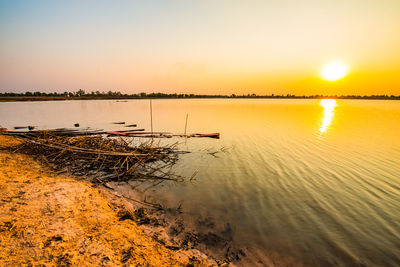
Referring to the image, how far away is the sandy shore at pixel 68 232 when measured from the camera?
10.7ft

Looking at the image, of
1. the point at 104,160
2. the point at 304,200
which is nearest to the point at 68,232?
the point at 104,160

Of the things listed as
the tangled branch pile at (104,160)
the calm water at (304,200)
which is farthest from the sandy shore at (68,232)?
the tangled branch pile at (104,160)

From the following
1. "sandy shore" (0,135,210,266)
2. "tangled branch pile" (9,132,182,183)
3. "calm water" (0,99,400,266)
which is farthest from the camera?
"tangled branch pile" (9,132,182,183)

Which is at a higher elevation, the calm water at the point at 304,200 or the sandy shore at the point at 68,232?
the sandy shore at the point at 68,232

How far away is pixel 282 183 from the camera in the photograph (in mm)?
8648

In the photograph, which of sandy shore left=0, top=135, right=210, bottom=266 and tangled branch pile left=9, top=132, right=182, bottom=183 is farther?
tangled branch pile left=9, top=132, right=182, bottom=183

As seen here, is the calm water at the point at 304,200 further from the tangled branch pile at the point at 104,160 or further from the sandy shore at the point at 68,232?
the sandy shore at the point at 68,232

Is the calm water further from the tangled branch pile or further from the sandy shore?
the sandy shore

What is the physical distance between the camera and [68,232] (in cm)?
393

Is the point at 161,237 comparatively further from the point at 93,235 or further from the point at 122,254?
the point at 93,235

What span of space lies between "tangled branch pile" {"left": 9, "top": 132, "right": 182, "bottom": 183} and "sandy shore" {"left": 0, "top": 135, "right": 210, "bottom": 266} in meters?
3.01

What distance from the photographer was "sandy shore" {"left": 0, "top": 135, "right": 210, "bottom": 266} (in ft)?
10.7

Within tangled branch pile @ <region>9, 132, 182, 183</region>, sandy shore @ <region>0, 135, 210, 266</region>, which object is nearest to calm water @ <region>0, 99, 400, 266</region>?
tangled branch pile @ <region>9, 132, 182, 183</region>

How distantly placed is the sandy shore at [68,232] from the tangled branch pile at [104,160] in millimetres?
3007
